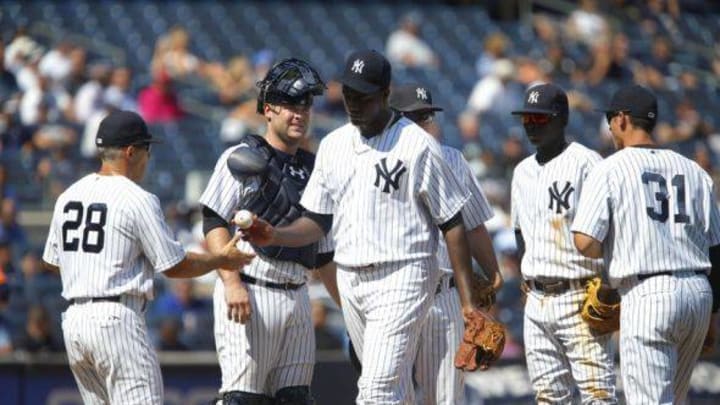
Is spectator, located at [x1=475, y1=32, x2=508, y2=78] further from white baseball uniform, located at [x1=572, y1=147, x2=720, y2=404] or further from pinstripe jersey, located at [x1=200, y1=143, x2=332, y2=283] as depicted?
white baseball uniform, located at [x1=572, y1=147, x2=720, y2=404]

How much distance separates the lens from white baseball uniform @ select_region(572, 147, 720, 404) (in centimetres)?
671

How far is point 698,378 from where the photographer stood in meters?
11.4

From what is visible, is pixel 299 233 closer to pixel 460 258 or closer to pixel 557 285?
pixel 460 258

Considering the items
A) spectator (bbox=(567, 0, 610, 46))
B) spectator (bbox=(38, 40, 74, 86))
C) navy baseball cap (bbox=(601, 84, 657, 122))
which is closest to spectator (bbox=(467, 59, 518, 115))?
spectator (bbox=(567, 0, 610, 46))

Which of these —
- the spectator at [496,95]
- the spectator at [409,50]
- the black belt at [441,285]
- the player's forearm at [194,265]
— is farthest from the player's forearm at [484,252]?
the spectator at [409,50]

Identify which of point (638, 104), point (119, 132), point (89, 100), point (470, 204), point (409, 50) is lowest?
point (470, 204)

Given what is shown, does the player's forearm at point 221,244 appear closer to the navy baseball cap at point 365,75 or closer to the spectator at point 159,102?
the navy baseball cap at point 365,75

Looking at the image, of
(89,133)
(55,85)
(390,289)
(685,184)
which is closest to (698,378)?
(685,184)

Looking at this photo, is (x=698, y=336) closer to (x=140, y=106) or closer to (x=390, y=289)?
(x=390, y=289)

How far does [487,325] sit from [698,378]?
5.38 meters

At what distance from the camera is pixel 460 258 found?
661cm

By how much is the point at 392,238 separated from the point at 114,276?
1360mm

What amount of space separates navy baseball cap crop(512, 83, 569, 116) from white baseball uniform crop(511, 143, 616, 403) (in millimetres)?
231

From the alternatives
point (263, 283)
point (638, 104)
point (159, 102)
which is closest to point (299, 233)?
point (263, 283)
